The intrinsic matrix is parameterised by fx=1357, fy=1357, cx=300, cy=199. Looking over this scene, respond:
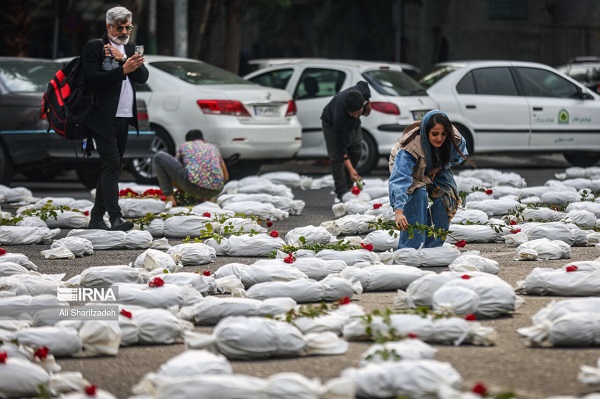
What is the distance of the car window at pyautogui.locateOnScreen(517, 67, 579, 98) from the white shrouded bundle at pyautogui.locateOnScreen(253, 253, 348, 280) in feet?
36.3

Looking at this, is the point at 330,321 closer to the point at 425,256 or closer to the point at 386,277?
the point at 386,277

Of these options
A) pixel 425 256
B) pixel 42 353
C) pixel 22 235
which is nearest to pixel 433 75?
pixel 22 235

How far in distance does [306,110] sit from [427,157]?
902 cm

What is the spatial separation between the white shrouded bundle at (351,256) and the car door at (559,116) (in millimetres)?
10233

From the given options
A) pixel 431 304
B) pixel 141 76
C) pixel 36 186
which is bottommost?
pixel 36 186

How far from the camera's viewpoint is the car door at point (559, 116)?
1869cm

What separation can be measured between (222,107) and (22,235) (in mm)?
5776

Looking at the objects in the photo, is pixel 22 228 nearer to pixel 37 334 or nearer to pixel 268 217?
pixel 268 217

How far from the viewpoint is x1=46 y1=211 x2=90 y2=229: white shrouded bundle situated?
11766 millimetres

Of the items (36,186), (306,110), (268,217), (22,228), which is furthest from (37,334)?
(306,110)

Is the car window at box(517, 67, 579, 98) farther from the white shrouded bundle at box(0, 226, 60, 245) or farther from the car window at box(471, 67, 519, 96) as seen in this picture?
the white shrouded bundle at box(0, 226, 60, 245)

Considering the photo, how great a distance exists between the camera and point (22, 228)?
10.7 m

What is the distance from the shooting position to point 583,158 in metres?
19.5

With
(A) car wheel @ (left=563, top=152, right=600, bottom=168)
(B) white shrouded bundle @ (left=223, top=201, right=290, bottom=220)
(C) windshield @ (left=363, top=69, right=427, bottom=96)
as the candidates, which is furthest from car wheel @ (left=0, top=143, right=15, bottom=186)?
(A) car wheel @ (left=563, top=152, right=600, bottom=168)
